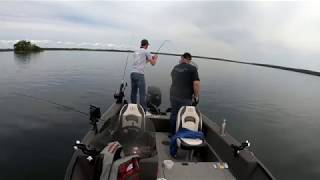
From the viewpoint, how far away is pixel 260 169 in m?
4.95

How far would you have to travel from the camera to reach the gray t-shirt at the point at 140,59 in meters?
8.54

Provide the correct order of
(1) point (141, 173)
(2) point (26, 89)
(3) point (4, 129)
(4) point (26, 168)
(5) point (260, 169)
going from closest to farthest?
(1) point (141, 173)
(5) point (260, 169)
(4) point (26, 168)
(3) point (4, 129)
(2) point (26, 89)

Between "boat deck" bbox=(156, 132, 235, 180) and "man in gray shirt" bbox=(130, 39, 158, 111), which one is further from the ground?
"man in gray shirt" bbox=(130, 39, 158, 111)

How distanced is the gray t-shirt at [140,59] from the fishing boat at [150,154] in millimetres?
1649

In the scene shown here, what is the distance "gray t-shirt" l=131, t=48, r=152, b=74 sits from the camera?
854 cm

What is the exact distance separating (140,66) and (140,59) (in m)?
0.22

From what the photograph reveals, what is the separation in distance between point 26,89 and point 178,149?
19.6 metres

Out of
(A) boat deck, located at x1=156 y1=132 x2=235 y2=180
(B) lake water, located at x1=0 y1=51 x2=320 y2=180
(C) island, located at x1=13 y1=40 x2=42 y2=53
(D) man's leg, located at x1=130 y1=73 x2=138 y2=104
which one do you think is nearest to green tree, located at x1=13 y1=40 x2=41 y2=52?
(C) island, located at x1=13 y1=40 x2=42 y2=53

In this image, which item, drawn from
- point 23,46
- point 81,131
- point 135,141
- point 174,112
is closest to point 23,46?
point 23,46

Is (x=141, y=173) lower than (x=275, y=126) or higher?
higher

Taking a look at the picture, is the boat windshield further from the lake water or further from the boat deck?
the lake water

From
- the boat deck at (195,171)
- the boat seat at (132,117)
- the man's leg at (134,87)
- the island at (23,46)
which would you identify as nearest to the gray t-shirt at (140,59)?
the man's leg at (134,87)

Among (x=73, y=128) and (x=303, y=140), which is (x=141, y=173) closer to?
(x=73, y=128)

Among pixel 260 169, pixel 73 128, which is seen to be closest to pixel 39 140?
pixel 73 128
